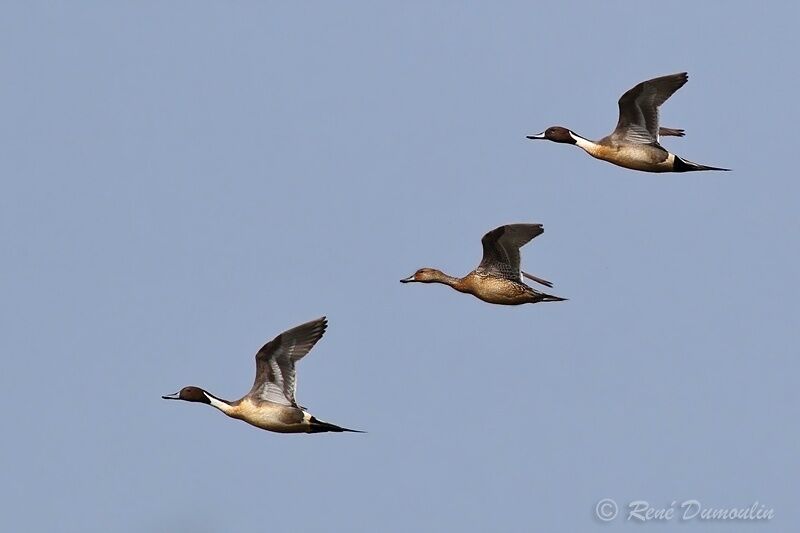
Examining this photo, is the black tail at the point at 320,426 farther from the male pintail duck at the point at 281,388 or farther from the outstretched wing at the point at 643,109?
the outstretched wing at the point at 643,109

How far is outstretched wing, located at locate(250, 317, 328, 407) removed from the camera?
22.4m

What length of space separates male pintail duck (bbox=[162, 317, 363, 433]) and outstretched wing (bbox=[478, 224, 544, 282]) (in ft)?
9.60

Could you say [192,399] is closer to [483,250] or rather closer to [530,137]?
[483,250]

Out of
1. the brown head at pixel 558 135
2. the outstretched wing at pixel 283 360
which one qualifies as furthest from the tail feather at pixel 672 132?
the outstretched wing at pixel 283 360

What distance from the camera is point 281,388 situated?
22656 millimetres

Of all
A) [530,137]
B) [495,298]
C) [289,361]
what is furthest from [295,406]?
[530,137]

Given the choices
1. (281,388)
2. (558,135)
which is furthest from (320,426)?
(558,135)

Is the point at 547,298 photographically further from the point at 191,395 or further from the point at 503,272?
the point at 191,395

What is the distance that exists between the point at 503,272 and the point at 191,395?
4.47 metres

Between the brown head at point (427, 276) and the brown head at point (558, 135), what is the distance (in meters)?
2.32

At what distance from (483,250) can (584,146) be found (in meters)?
2.18

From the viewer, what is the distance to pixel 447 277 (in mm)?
25219

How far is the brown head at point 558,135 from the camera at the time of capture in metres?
25.3

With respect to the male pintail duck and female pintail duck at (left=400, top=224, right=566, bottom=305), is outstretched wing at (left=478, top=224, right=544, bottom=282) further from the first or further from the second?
the male pintail duck
